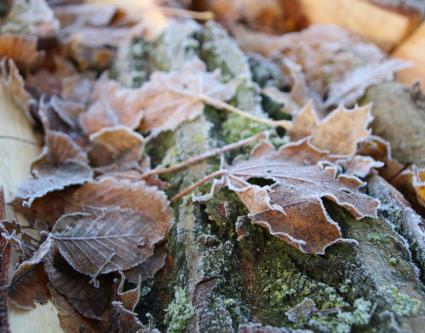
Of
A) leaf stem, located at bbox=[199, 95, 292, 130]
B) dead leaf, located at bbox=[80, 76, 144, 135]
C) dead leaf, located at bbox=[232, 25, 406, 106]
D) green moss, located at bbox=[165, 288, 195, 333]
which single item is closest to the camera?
green moss, located at bbox=[165, 288, 195, 333]

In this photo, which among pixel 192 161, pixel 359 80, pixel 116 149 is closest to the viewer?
pixel 192 161

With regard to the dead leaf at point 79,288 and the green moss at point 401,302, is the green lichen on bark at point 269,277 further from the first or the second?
the dead leaf at point 79,288

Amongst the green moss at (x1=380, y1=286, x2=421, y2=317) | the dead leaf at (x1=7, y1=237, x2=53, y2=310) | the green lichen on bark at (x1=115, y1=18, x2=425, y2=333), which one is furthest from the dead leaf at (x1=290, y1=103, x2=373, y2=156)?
the dead leaf at (x1=7, y1=237, x2=53, y2=310)

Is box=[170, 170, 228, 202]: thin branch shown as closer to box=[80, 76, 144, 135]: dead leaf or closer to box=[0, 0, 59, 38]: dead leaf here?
box=[80, 76, 144, 135]: dead leaf

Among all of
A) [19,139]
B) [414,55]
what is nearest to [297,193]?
[19,139]

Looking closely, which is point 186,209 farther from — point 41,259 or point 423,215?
point 423,215

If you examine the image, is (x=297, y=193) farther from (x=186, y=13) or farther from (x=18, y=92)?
(x=186, y=13)
